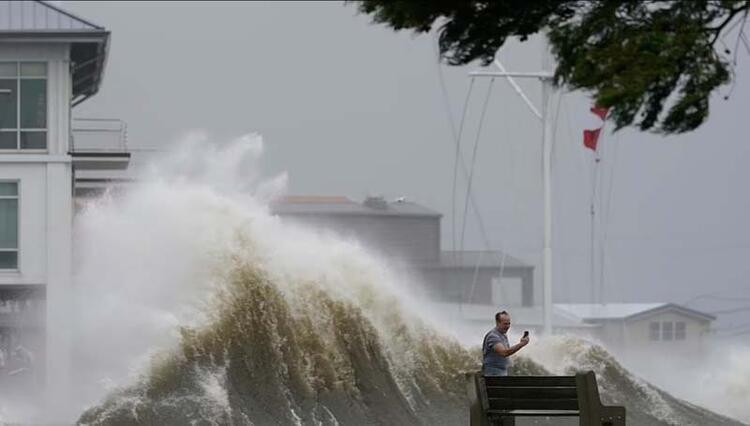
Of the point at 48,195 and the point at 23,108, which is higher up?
the point at 23,108

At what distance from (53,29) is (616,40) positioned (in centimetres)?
3649

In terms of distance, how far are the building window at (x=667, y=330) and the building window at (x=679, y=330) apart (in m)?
0.17

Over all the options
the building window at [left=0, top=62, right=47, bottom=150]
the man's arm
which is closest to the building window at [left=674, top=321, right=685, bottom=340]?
the building window at [left=0, top=62, right=47, bottom=150]

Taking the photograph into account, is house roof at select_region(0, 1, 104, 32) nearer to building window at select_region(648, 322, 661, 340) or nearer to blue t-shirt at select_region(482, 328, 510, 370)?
blue t-shirt at select_region(482, 328, 510, 370)

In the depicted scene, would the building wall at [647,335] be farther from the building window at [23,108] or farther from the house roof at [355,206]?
the building window at [23,108]

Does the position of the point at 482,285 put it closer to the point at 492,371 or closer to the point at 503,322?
the point at 503,322

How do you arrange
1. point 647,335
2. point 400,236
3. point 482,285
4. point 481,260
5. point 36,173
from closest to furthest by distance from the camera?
point 36,173
point 647,335
point 482,285
point 481,260
point 400,236

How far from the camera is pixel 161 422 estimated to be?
91.6 feet

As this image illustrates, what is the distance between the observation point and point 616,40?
13.6 m

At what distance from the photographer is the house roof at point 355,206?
81.9 metres

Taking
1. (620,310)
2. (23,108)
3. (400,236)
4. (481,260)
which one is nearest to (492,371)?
(23,108)

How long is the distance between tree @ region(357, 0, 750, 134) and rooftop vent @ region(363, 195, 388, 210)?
2866 inches

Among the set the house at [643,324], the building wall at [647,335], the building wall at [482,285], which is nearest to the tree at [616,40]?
the building wall at [647,335]

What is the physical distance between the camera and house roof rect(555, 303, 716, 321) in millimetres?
74312
